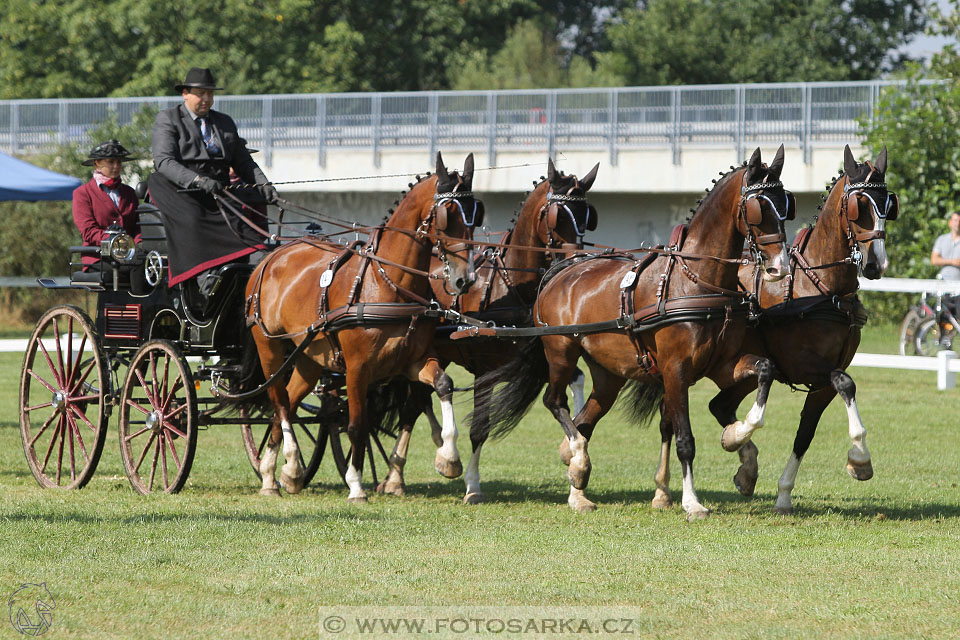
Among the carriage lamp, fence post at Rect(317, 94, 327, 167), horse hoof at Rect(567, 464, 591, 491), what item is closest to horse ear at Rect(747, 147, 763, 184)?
horse hoof at Rect(567, 464, 591, 491)

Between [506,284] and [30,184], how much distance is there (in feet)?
33.5

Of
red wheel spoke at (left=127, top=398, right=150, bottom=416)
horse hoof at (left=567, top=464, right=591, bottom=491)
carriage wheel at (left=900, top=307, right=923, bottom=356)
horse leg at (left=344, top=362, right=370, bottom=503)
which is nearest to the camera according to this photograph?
horse hoof at (left=567, top=464, right=591, bottom=491)

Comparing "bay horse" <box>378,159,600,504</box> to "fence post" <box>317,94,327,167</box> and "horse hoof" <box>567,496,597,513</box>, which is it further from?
"fence post" <box>317,94,327,167</box>

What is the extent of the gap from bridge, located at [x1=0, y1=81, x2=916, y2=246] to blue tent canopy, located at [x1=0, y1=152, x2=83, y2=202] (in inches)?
313

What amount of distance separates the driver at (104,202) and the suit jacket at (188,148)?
0.85 m

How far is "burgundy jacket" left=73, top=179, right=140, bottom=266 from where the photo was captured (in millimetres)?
10641

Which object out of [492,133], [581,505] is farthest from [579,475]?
[492,133]

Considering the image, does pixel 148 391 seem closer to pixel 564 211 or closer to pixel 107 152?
pixel 107 152

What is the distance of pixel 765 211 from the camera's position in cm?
813

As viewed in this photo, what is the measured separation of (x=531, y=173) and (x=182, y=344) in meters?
17.9

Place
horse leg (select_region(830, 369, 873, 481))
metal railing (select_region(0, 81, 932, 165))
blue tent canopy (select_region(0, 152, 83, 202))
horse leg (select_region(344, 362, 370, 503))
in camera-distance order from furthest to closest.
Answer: metal railing (select_region(0, 81, 932, 165)) → blue tent canopy (select_region(0, 152, 83, 202)) → horse leg (select_region(344, 362, 370, 503)) → horse leg (select_region(830, 369, 873, 481))

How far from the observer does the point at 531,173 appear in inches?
1080

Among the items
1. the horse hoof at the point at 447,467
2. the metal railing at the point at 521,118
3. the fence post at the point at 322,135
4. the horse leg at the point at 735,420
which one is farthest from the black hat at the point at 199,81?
the fence post at the point at 322,135

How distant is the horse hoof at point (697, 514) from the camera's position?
8.57 metres
